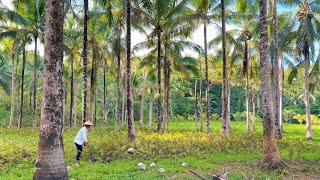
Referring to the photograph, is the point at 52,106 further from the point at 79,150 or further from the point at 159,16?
the point at 159,16

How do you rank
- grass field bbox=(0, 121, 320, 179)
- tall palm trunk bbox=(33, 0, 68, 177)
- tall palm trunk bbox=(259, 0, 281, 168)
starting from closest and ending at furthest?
tall palm trunk bbox=(33, 0, 68, 177)
grass field bbox=(0, 121, 320, 179)
tall palm trunk bbox=(259, 0, 281, 168)

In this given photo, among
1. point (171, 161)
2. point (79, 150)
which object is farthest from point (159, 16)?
point (79, 150)

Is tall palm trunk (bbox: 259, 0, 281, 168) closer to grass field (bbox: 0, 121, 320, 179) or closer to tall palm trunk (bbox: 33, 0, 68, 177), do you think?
grass field (bbox: 0, 121, 320, 179)

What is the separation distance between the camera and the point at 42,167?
9383 millimetres

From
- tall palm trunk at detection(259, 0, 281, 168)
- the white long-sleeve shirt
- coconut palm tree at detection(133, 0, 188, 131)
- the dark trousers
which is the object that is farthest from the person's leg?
coconut palm tree at detection(133, 0, 188, 131)

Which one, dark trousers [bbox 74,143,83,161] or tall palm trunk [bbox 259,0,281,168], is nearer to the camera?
tall palm trunk [bbox 259,0,281,168]

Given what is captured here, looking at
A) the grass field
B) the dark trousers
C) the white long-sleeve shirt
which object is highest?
the white long-sleeve shirt

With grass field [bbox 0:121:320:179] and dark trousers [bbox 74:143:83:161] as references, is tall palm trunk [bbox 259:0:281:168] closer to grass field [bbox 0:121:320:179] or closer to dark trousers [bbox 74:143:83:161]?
grass field [bbox 0:121:320:179]

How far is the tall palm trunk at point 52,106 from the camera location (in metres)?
9.45

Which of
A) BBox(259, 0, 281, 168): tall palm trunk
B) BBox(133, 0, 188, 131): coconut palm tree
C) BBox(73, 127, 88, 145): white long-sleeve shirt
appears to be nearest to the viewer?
BBox(259, 0, 281, 168): tall palm trunk

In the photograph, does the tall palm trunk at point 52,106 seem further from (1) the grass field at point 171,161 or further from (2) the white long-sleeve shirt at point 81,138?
(2) the white long-sleeve shirt at point 81,138

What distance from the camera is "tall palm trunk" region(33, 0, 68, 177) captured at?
31.0 feet

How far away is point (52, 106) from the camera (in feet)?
32.0

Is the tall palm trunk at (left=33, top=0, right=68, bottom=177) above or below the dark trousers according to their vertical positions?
above
